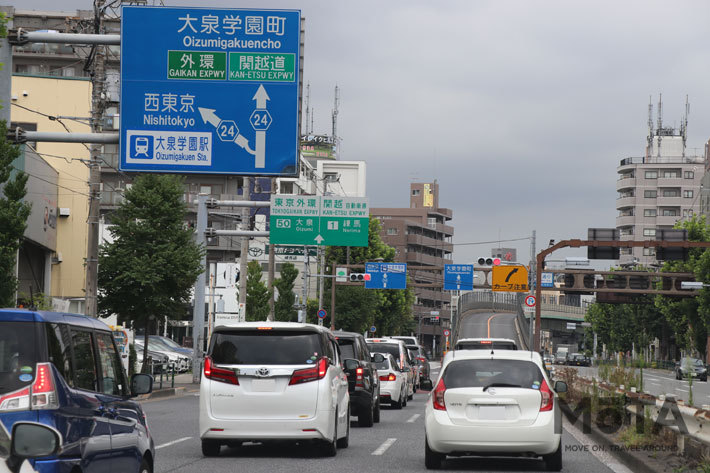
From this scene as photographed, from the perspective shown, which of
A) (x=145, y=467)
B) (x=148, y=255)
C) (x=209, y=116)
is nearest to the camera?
(x=145, y=467)

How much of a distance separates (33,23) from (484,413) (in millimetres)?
86812

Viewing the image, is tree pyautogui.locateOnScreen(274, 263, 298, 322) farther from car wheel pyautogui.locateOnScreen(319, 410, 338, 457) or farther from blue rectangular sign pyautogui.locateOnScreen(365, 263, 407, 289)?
car wheel pyautogui.locateOnScreen(319, 410, 338, 457)

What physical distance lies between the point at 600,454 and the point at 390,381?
10.9 metres

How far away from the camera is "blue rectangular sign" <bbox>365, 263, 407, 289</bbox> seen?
212 feet

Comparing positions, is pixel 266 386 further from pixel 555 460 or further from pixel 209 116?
pixel 209 116

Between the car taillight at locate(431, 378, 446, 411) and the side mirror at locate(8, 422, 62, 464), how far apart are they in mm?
7787

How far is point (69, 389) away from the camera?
6637mm

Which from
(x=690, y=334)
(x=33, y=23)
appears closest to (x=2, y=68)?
(x=690, y=334)

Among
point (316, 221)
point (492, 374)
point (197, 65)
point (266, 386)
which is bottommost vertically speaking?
point (266, 386)

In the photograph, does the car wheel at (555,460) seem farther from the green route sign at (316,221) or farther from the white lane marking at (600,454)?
the green route sign at (316,221)

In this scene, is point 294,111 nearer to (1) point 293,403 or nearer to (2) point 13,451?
(1) point 293,403

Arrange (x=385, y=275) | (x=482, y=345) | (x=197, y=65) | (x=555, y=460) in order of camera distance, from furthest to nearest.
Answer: (x=385, y=275) → (x=482, y=345) → (x=197, y=65) → (x=555, y=460)

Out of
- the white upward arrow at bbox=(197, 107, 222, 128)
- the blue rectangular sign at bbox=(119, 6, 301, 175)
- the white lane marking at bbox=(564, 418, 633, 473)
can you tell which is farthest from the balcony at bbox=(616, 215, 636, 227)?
the white upward arrow at bbox=(197, 107, 222, 128)

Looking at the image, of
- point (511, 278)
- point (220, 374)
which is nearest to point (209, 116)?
point (220, 374)
